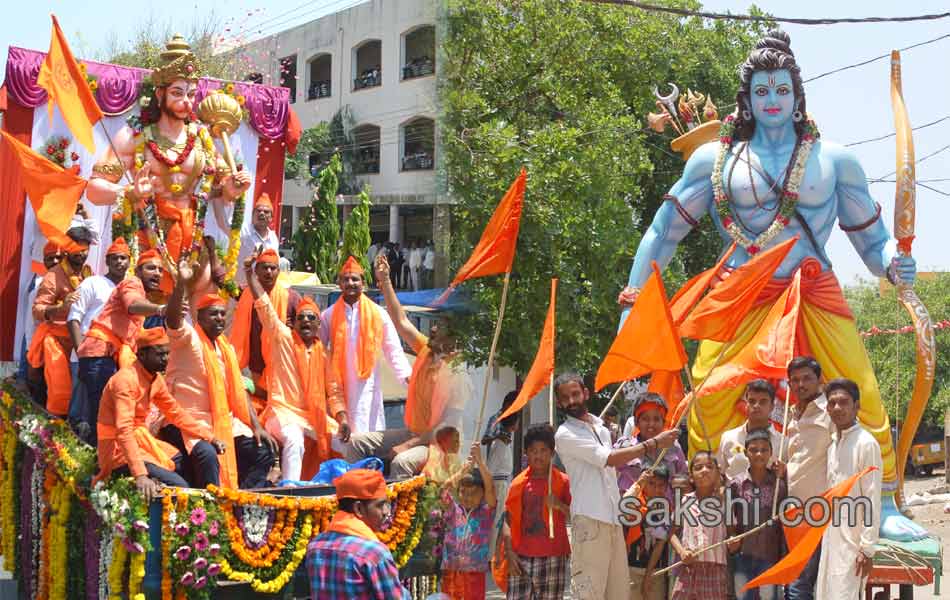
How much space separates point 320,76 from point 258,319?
64.7 inches

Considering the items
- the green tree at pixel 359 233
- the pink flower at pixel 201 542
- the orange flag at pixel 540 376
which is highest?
the green tree at pixel 359 233

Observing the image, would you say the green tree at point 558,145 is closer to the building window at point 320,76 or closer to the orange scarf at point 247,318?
the building window at point 320,76

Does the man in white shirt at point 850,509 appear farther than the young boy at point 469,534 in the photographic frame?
No

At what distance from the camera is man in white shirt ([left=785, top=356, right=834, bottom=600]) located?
6820 millimetres

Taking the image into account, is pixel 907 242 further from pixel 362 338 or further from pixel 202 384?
pixel 202 384

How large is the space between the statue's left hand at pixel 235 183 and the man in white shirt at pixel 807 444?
3.73 meters

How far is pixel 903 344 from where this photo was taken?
26891mm

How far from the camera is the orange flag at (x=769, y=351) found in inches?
287

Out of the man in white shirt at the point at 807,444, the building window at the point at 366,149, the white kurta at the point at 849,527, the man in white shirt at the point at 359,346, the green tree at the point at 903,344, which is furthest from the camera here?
the green tree at the point at 903,344

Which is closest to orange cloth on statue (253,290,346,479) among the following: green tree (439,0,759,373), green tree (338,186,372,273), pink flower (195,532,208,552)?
green tree (338,186,372,273)

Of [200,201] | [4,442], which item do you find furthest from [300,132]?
[4,442]

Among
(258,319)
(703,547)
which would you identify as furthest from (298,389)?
(703,547)

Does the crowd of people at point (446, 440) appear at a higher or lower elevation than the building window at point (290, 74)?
lower

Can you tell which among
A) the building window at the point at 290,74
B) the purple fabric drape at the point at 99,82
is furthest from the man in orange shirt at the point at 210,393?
the building window at the point at 290,74
